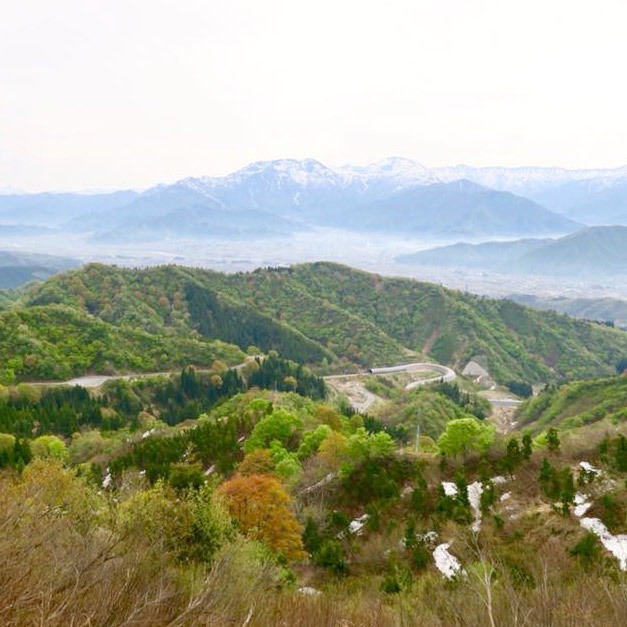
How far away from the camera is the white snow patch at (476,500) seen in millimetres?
25844

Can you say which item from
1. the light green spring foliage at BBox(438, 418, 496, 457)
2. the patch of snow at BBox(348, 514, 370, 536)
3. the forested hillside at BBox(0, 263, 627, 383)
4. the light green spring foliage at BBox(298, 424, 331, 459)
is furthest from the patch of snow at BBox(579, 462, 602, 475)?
the forested hillside at BBox(0, 263, 627, 383)

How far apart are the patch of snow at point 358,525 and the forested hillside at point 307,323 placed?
84.4 meters

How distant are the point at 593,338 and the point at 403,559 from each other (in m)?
180

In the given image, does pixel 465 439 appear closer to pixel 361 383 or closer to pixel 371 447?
pixel 371 447

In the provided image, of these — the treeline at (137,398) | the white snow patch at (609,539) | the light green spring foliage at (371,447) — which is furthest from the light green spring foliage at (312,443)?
the treeline at (137,398)

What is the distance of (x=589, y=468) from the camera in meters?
28.3

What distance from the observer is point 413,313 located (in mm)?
189500

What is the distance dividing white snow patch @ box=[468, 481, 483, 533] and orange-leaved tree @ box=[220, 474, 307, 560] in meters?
8.93

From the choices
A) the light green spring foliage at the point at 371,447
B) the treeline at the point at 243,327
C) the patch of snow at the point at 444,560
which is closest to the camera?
the patch of snow at the point at 444,560

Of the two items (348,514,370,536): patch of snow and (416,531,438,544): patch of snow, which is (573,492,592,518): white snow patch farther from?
(348,514,370,536): patch of snow

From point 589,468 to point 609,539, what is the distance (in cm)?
673

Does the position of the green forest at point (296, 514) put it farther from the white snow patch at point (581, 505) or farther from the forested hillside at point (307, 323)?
the forested hillside at point (307, 323)

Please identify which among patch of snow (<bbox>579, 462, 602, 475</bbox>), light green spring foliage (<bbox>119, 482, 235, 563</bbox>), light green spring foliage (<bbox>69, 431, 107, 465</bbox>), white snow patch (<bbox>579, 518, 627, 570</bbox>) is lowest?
light green spring foliage (<bbox>69, 431, 107, 465</bbox>)

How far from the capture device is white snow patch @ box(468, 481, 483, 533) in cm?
2584
